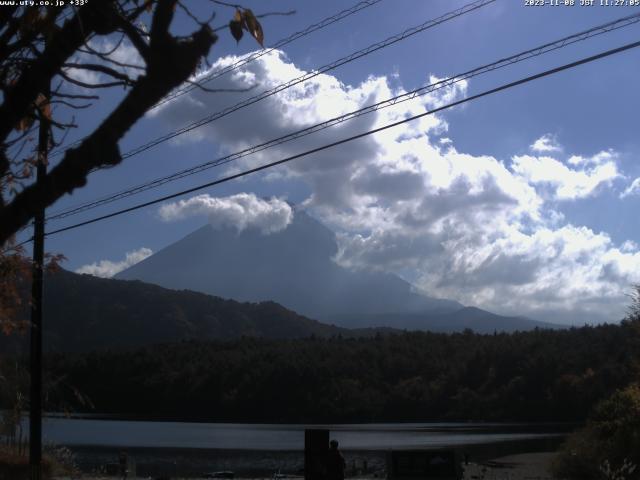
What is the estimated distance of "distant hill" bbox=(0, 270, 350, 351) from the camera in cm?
14988

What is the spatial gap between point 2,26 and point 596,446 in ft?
72.8

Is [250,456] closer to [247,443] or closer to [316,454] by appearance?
[247,443]

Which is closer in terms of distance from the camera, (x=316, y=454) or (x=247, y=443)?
(x=316, y=454)

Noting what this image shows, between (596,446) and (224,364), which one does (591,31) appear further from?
(224,364)

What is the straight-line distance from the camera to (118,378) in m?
107

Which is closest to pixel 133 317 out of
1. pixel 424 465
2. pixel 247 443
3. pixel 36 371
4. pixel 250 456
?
pixel 247 443

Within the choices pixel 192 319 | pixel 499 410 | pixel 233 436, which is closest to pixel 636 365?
pixel 233 436

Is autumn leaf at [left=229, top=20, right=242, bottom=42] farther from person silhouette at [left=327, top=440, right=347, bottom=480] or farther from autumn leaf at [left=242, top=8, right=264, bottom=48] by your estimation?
person silhouette at [left=327, top=440, right=347, bottom=480]

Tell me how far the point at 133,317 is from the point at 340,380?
211 feet

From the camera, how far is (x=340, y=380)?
116000 mm

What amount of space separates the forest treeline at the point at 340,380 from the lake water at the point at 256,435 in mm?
4493

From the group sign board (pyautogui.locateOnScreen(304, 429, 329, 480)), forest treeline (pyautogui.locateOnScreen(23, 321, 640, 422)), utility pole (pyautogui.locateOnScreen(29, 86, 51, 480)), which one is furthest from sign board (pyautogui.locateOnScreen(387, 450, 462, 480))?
forest treeline (pyautogui.locateOnScreen(23, 321, 640, 422))

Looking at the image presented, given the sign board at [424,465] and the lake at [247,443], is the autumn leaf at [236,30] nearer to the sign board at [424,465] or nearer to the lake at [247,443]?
the sign board at [424,465]

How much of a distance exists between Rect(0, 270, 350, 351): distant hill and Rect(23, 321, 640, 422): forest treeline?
91.6 feet
